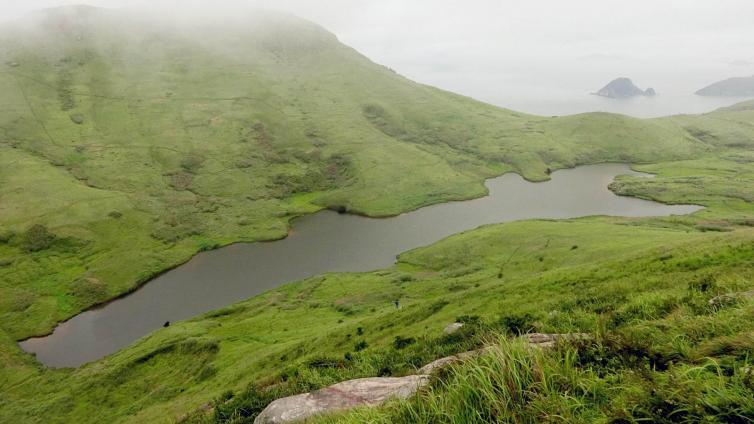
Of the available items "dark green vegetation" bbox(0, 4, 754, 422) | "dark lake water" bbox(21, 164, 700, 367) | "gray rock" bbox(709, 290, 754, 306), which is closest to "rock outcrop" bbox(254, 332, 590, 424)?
"dark green vegetation" bbox(0, 4, 754, 422)

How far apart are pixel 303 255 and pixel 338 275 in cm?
2308

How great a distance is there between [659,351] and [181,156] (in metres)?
174

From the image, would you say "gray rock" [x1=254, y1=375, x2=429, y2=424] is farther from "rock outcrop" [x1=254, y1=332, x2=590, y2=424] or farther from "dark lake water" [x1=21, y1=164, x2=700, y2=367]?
"dark lake water" [x1=21, y1=164, x2=700, y2=367]

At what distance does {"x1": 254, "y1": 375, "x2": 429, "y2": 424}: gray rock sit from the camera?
37.3 feet

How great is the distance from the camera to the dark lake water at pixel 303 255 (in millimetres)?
76500

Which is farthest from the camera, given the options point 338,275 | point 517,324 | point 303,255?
point 303,255

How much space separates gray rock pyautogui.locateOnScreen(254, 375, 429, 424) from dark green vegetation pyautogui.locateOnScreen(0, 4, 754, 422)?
248 cm

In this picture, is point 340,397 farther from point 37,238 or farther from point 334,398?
point 37,238

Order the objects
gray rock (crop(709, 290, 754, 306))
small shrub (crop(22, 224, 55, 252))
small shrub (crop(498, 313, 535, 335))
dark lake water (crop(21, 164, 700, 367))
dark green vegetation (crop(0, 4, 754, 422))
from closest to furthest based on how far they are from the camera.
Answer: dark green vegetation (crop(0, 4, 754, 422)) → gray rock (crop(709, 290, 754, 306)) → small shrub (crop(498, 313, 535, 335)) → dark lake water (crop(21, 164, 700, 367)) → small shrub (crop(22, 224, 55, 252))

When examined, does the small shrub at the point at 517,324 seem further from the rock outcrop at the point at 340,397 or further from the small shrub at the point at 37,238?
the small shrub at the point at 37,238

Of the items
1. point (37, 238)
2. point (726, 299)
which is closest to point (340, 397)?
point (726, 299)

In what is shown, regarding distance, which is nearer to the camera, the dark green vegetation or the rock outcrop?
the dark green vegetation

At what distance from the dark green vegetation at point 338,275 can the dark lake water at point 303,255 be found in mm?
5499

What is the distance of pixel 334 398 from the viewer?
39.4 ft
